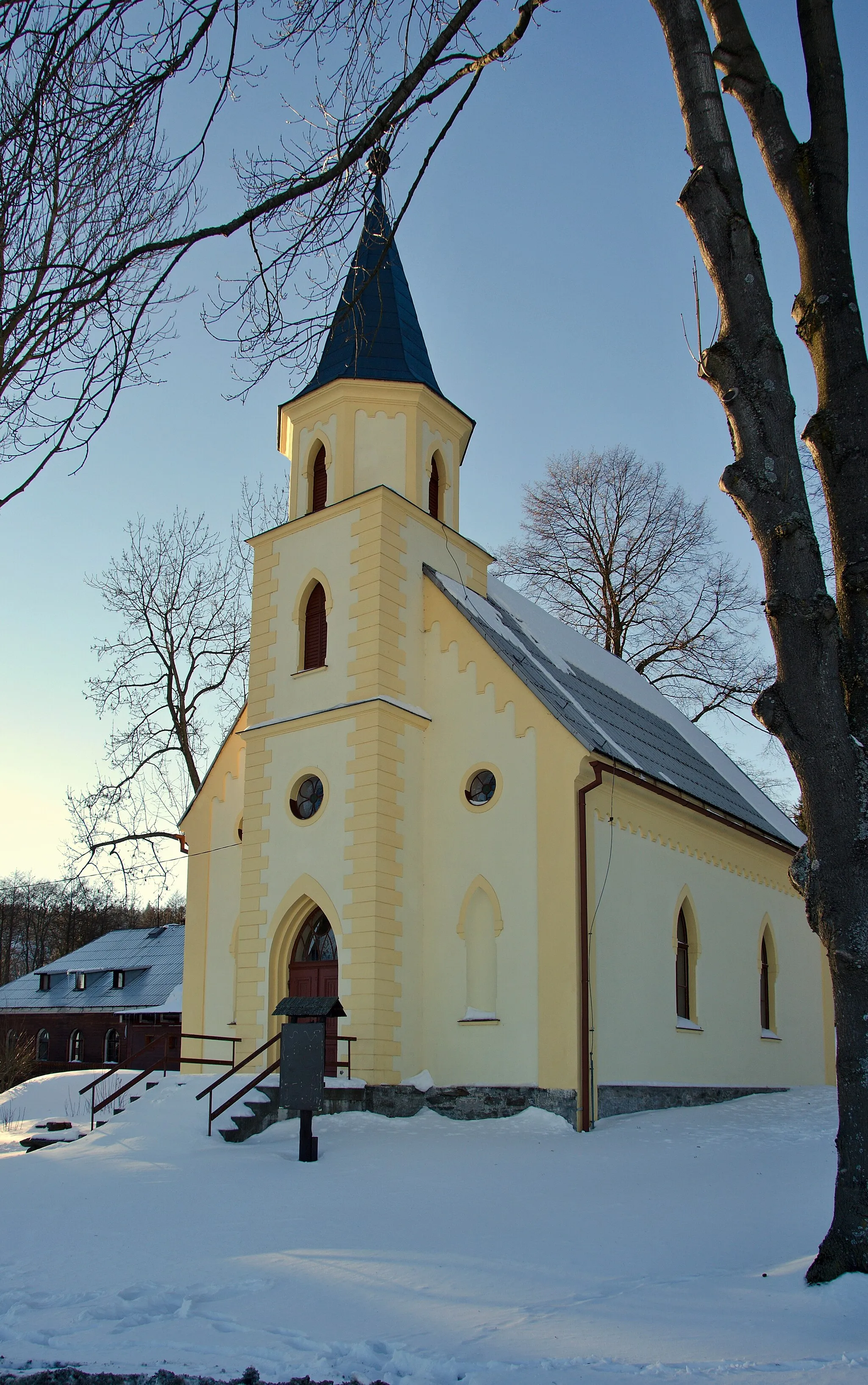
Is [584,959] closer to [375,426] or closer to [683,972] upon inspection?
[683,972]

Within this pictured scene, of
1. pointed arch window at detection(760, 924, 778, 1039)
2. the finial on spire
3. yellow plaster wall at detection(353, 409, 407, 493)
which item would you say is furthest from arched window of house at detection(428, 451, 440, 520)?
the finial on spire

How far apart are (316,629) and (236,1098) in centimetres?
727

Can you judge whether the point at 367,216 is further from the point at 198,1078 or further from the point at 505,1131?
the point at 198,1078

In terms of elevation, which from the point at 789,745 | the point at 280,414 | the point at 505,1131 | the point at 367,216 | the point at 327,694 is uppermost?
the point at 280,414

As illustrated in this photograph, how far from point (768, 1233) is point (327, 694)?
1021 centimetres

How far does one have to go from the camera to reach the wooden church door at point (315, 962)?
50.7 ft

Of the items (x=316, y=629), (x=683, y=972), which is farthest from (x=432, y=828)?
(x=683, y=972)

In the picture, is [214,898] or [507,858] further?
[214,898]

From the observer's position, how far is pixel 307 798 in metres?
16.3

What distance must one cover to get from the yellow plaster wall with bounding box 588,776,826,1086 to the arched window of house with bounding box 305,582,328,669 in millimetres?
4747

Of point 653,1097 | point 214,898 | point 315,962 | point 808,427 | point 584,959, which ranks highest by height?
point 808,427

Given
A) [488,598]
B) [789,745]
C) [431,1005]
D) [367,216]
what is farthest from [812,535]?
[488,598]

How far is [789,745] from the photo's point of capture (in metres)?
6.23

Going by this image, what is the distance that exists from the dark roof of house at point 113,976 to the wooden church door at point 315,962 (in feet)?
73.1
